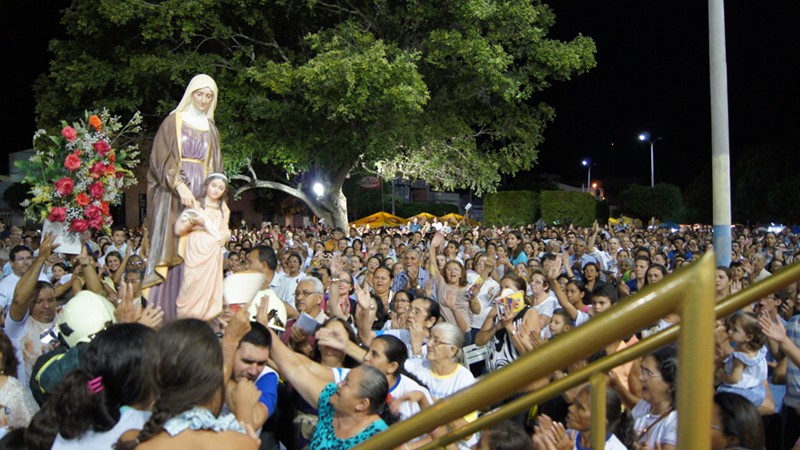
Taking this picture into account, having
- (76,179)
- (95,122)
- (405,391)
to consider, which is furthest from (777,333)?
(95,122)

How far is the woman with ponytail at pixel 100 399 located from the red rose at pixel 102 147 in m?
4.81

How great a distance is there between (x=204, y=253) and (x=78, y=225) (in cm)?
179

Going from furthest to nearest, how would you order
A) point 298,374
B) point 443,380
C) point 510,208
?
point 510,208 → point 443,380 → point 298,374

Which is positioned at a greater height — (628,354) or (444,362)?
(628,354)

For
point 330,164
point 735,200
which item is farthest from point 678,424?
point 735,200

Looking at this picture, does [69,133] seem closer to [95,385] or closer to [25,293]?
[25,293]

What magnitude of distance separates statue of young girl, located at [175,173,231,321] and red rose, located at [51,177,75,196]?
5.22 feet

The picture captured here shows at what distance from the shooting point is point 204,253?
6066 millimetres

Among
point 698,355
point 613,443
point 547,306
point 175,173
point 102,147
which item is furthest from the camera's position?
point 547,306

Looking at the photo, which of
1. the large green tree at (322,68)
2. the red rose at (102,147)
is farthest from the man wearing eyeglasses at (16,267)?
the large green tree at (322,68)

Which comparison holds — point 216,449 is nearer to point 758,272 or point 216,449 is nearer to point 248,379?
point 248,379

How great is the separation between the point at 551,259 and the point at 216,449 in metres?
7.75

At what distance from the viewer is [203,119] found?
661 centimetres

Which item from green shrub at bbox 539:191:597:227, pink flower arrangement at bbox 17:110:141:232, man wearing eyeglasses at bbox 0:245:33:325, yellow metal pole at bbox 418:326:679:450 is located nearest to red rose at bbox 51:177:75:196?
pink flower arrangement at bbox 17:110:141:232
